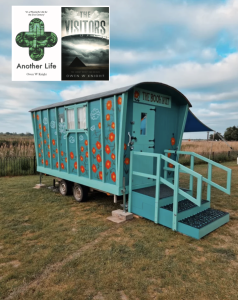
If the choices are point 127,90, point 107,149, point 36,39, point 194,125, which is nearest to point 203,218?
point 107,149

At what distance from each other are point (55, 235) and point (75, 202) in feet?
7.29

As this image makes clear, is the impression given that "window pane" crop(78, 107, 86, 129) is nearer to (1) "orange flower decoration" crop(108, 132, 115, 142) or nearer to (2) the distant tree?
(1) "orange flower decoration" crop(108, 132, 115, 142)

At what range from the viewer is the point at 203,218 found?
4.48 m

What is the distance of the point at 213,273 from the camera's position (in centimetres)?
298

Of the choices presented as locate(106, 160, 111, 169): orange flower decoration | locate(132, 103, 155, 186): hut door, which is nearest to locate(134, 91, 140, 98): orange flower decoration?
locate(132, 103, 155, 186): hut door

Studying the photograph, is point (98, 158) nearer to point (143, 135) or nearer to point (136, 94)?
point (143, 135)

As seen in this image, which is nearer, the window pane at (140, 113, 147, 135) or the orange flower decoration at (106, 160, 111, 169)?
the orange flower decoration at (106, 160, 111, 169)

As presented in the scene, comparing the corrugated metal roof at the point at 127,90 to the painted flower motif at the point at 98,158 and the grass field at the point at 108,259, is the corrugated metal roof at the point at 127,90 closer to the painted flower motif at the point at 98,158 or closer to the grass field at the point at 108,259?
the painted flower motif at the point at 98,158

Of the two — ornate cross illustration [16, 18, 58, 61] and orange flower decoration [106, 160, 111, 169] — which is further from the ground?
ornate cross illustration [16, 18, 58, 61]

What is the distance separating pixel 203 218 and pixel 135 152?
2017 millimetres

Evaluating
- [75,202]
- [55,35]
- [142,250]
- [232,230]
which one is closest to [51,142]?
[75,202]

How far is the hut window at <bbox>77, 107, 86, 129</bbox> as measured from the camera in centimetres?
581

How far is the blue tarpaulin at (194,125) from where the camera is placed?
22.0 feet

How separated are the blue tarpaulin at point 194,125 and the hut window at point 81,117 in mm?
3169
